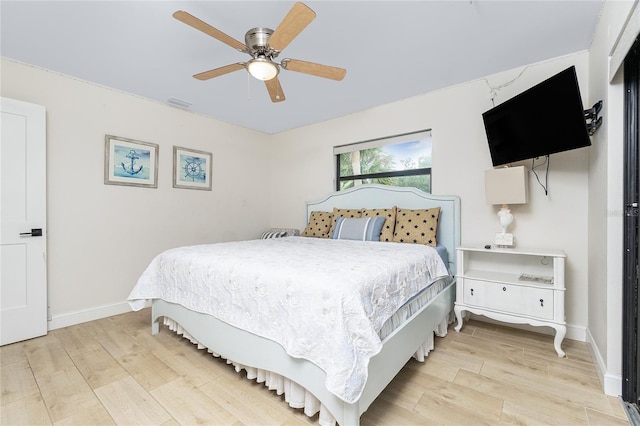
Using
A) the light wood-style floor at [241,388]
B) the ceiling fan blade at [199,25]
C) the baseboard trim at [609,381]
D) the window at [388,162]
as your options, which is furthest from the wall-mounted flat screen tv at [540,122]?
the ceiling fan blade at [199,25]

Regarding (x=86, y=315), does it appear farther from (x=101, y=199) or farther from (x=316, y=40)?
(x=316, y=40)

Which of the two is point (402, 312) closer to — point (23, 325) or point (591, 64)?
point (591, 64)

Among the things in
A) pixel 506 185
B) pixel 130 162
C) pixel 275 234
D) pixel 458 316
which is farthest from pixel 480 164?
pixel 130 162

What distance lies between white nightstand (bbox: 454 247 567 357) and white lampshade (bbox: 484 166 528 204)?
437 mm

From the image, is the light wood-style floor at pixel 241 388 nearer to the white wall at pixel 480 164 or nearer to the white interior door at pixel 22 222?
the white interior door at pixel 22 222

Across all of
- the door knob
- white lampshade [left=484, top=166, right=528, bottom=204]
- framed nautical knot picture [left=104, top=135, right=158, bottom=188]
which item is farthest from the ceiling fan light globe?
the door knob

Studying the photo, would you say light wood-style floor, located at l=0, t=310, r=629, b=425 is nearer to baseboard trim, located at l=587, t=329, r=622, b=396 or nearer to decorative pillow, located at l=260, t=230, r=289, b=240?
baseboard trim, located at l=587, t=329, r=622, b=396

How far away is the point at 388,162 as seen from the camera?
12.1ft

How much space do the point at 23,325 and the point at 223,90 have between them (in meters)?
2.84

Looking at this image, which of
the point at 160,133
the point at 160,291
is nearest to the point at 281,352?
the point at 160,291

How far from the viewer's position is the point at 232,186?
14.0ft

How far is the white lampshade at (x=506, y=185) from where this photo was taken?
94.4 inches

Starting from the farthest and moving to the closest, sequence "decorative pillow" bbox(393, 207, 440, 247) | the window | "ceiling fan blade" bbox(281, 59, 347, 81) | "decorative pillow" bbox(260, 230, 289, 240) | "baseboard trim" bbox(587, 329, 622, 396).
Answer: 1. "decorative pillow" bbox(260, 230, 289, 240)
2. the window
3. "decorative pillow" bbox(393, 207, 440, 247)
4. "ceiling fan blade" bbox(281, 59, 347, 81)
5. "baseboard trim" bbox(587, 329, 622, 396)

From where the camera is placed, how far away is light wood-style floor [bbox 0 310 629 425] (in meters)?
1.50
